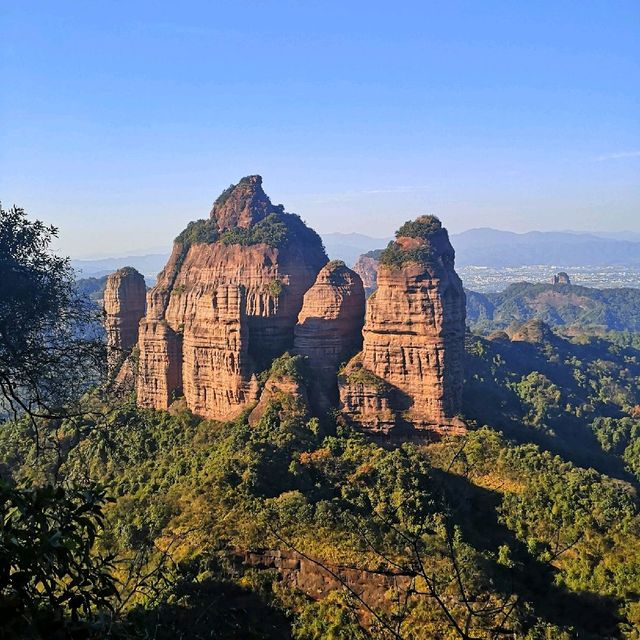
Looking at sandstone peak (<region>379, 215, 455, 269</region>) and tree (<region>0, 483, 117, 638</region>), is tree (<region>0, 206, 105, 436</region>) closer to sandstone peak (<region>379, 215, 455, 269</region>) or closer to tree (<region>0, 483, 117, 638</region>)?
tree (<region>0, 483, 117, 638</region>)

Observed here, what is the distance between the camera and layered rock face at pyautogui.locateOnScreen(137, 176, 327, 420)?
31891mm

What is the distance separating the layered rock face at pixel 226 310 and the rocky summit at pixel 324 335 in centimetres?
7

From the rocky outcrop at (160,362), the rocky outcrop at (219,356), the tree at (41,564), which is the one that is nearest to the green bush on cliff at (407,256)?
the rocky outcrop at (219,356)

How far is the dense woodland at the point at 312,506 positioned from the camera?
1288 centimetres

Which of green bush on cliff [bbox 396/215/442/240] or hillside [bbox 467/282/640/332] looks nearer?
green bush on cliff [bbox 396/215/442/240]

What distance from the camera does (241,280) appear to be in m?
37.0

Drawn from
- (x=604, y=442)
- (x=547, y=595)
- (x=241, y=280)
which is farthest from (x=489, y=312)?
(x=547, y=595)

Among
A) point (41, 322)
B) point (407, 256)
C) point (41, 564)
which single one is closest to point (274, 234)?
point (407, 256)

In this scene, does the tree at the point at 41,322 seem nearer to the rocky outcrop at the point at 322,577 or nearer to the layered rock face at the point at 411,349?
the rocky outcrop at the point at 322,577

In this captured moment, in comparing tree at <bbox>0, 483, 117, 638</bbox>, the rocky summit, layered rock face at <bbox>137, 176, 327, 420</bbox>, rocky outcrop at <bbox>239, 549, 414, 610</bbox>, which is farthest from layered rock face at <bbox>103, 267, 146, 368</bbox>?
tree at <bbox>0, 483, 117, 638</bbox>

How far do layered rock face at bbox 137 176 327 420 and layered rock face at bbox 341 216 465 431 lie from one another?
18.5 ft

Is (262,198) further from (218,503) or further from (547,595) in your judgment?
(547,595)

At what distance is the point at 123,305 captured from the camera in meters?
39.8

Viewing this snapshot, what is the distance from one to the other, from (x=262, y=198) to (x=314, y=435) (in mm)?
22494
